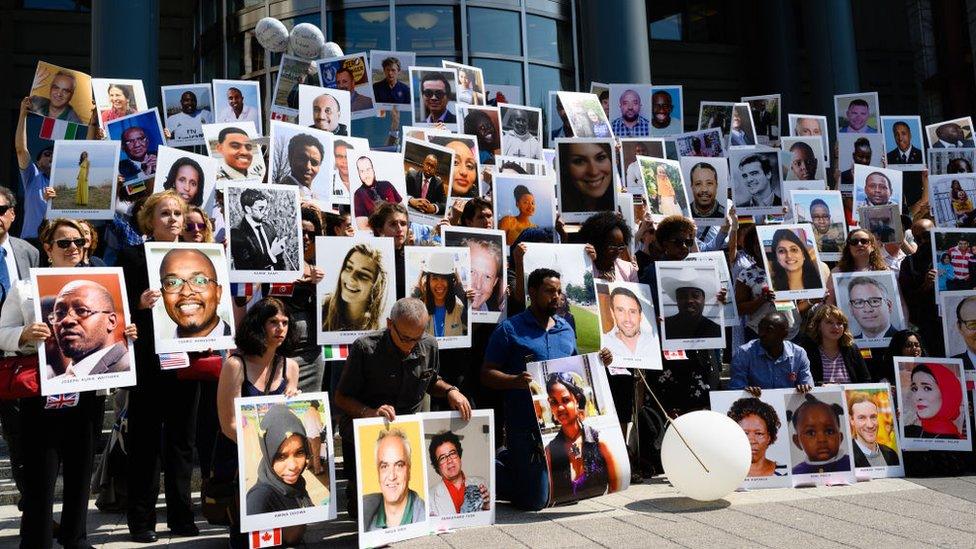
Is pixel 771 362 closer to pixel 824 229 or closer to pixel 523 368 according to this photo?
pixel 523 368

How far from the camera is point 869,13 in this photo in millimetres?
24062

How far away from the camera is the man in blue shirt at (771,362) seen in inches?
277

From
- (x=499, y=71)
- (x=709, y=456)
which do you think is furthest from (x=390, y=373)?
(x=499, y=71)

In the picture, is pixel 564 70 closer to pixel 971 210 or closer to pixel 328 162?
pixel 971 210

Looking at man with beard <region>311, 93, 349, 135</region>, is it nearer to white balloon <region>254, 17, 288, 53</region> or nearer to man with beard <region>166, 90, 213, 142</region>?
man with beard <region>166, 90, 213, 142</region>

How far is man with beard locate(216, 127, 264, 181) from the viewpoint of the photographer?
8586 mm

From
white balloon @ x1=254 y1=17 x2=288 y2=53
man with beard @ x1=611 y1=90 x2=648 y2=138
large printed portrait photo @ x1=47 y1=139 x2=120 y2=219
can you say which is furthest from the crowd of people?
white balloon @ x1=254 y1=17 x2=288 y2=53

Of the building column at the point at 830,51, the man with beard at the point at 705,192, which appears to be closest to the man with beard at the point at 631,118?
the man with beard at the point at 705,192

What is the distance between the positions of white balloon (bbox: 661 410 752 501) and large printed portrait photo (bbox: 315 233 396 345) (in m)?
2.10

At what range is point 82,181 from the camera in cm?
755

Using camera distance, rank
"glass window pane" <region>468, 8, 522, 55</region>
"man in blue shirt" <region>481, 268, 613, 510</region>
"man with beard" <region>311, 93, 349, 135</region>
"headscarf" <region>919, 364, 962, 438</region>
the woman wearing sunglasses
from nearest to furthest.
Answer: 1. the woman wearing sunglasses
2. "man in blue shirt" <region>481, 268, 613, 510</region>
3. "headscarf" <region>919, 364, 962, 438</region>
4. "man with beard" <region>311, 93, 349, 135</region>
5. "glass window pane" <region>468, 8, 522, 55</region>

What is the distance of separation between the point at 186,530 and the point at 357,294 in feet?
5.98

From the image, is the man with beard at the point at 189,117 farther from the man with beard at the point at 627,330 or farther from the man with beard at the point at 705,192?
the man with beard at the point at 627,330

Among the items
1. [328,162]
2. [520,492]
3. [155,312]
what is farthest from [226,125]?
[520,492]
